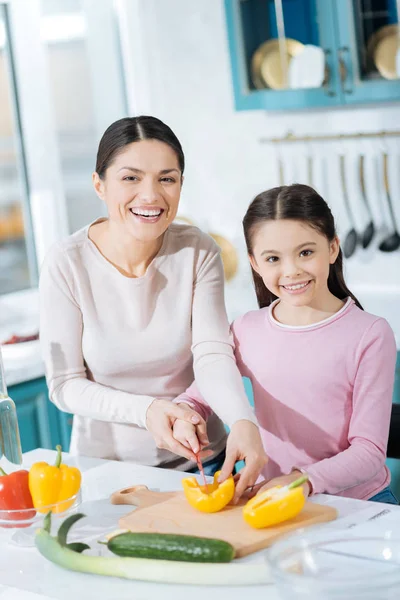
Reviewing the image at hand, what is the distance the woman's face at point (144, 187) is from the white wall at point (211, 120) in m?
1.71

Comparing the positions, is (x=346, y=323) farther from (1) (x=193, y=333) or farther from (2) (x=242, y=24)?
(2) (x=242, y=24)

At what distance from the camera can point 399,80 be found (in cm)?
307

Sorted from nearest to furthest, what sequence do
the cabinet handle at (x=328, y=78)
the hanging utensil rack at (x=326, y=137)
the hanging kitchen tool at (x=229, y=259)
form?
the cabinet handle at (x=328, y=78), the hanging utensil rack at (x=326, y=137), the hanging kitchen tool at (x=229, y=259)

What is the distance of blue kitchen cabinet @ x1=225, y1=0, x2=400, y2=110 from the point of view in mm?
3105

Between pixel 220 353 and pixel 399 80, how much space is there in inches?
59.2

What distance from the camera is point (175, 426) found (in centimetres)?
179

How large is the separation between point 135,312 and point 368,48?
1564 mm

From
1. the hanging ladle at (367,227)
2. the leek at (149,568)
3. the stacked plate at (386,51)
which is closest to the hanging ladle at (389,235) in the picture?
the hanging ladle at (367,227)

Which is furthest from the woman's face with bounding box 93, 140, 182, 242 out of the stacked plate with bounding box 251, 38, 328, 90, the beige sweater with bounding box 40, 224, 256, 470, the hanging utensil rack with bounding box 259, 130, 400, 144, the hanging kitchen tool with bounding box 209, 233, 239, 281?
the hanging kitchen tool with bounding box 209, 233, 239, 281

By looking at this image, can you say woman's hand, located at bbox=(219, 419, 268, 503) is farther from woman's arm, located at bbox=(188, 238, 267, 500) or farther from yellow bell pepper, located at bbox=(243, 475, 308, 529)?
yellow bell pepper, located at bbox=(243, 475, 308, 529)

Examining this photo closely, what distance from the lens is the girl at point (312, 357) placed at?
1831 mm

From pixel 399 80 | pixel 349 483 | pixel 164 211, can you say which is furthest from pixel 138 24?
pixel 349 483

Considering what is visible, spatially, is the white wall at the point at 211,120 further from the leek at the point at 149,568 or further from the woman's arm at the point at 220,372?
the leek at the point at 149,568

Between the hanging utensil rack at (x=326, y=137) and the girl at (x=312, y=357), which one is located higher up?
the hanging utensil rack at (x=326, y=137)
